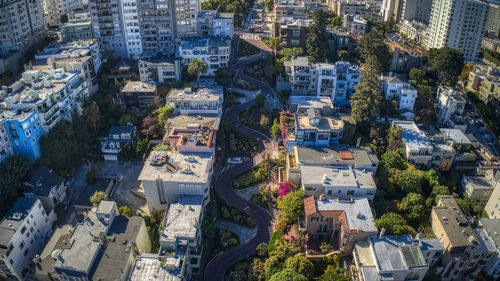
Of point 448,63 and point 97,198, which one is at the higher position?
point 448,63

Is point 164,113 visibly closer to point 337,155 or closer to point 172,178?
point 172,178

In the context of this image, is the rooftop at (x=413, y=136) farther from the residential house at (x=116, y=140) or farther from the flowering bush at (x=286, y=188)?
the residential house at (x=116, y=140)

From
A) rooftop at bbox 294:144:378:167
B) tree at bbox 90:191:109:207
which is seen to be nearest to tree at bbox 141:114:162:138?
tree at bbox 90:191:109:207

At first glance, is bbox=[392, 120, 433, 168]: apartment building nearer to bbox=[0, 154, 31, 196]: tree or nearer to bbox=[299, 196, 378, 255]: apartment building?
bbox=[299, 196, 378, 255]: apartment building

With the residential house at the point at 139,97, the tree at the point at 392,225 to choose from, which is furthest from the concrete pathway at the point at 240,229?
the residential house at the point at 139,97

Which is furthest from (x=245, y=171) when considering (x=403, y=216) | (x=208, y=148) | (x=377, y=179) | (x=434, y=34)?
(x=434, y=34)


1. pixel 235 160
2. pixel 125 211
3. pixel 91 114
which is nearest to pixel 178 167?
pixel 125 211
